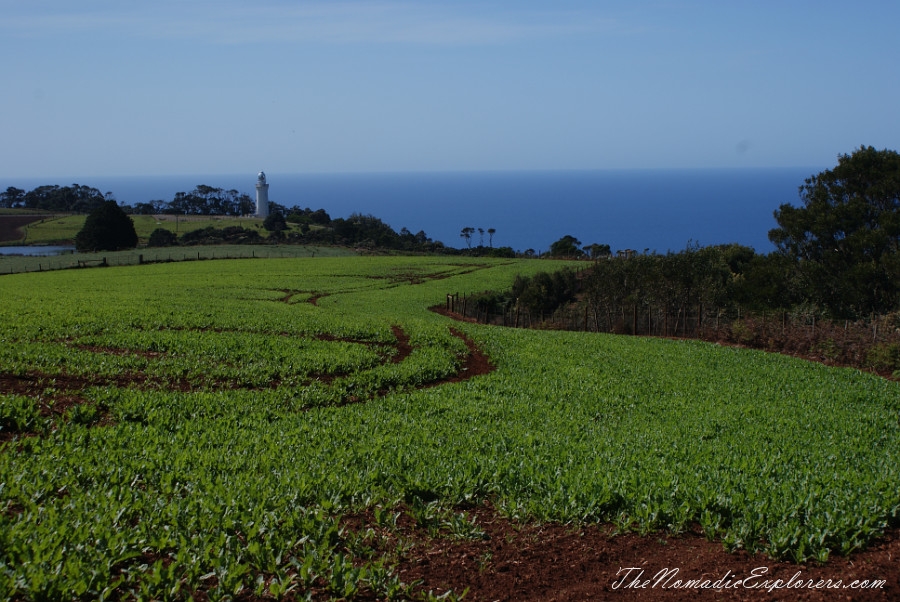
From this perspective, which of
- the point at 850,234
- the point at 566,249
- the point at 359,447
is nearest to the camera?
the point at 359,447

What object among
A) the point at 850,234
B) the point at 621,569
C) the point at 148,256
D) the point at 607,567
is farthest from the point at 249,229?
the point at 621,569

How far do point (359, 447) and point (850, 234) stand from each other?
2009 inches

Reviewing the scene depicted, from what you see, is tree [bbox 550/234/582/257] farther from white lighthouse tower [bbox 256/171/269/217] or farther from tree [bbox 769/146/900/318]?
white lighthouse tower [bbox 256/171/269/217]

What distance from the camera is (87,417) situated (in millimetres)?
13203

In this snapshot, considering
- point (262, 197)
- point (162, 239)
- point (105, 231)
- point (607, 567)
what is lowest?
point (607, 567)

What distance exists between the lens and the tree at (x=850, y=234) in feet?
160

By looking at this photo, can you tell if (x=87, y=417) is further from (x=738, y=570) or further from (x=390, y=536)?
(x=738, y=570)

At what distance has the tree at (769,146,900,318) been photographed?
160 feet

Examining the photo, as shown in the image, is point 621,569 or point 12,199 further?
point 12,199

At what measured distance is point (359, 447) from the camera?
37.8 feet

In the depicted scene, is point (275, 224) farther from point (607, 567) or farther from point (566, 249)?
point (607, 567)

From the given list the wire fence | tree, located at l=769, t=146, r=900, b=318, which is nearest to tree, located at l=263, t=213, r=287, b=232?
the wire fence

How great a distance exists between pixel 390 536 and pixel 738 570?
12.3ft

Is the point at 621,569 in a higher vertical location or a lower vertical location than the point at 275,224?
lower
